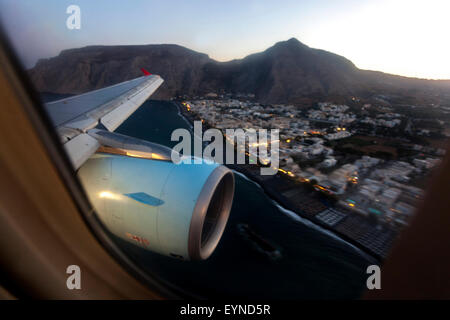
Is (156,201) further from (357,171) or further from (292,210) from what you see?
(357,171)

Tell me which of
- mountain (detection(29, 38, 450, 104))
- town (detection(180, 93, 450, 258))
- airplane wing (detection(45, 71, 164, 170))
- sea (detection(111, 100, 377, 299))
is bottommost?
sea (detection(111, 100, 377, 299))

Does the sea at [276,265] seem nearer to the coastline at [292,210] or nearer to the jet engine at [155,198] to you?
the coastline at [292,210]

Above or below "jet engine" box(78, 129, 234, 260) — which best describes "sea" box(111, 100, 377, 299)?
below

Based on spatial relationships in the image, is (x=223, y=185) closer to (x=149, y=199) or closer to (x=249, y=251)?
(x=149, y=199)

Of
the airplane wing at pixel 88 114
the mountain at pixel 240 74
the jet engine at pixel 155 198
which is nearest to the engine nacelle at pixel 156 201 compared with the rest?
the jet engine at pixel 155 198

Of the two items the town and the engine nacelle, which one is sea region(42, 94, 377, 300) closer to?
the town

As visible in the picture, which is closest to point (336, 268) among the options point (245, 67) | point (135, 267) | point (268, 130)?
point (135, 267)

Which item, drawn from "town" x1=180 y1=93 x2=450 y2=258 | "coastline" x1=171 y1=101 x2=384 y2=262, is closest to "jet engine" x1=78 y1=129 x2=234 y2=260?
"town" x1=180 y1=93 x2=450 y2=258

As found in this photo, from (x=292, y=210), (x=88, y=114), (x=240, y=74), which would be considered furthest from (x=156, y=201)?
(x=240, y=74)
